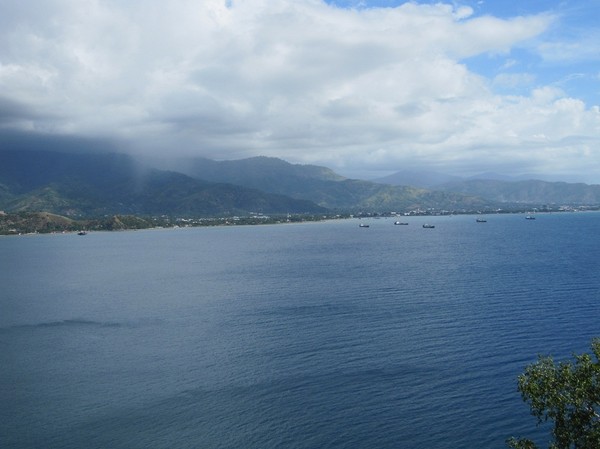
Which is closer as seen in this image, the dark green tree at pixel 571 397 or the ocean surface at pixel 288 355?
the dark green tree at pixel 571 397

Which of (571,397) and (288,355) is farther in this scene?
(288,355)

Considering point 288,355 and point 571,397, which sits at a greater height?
point 571,397

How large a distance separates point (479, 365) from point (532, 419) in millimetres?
11991

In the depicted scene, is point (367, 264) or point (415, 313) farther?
point (367, 264)

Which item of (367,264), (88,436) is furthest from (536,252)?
(88,436)

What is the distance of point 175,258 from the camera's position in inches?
7028

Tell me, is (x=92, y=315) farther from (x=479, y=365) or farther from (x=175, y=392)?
(x=479, y=365)

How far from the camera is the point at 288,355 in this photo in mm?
61812

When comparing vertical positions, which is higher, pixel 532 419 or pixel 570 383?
pixel 570 383

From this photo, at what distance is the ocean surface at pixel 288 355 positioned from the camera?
4403 cm

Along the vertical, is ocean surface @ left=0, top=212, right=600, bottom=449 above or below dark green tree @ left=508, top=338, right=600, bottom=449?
below

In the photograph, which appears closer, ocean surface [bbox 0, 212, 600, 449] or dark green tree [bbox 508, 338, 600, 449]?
dark green tree [bbox 508, 338, 600, 449]

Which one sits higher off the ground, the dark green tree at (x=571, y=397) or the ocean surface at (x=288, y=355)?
the dark green tree at (x=571, y=397)

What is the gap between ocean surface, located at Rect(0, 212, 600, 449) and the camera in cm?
4403
